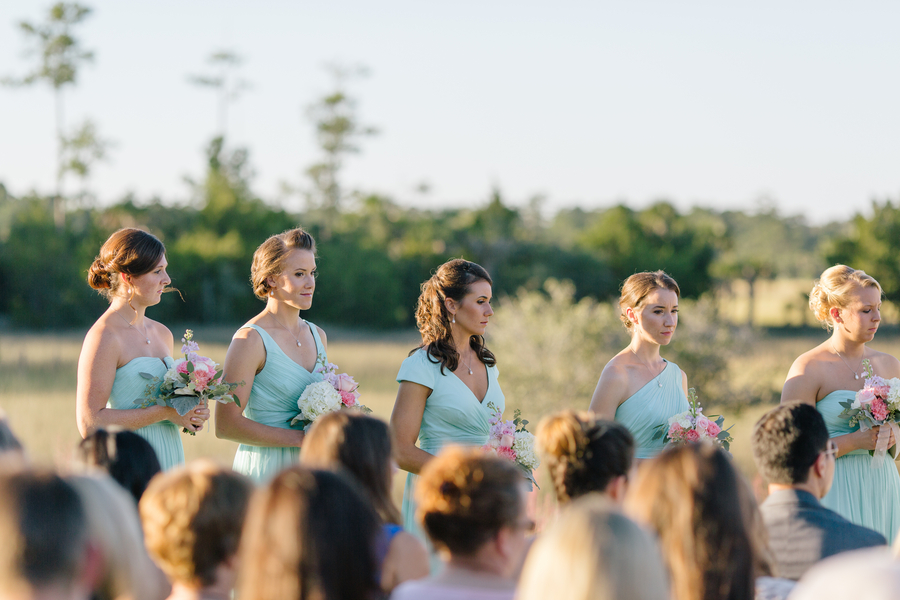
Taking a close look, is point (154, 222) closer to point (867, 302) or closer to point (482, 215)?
point (482, 215)

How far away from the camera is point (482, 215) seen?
1752 inches

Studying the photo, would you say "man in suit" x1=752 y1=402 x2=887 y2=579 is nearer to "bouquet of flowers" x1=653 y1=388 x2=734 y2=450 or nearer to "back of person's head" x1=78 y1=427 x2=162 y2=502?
"bouquet of flowers" x1=653 y1=388 x2=734 y2=450

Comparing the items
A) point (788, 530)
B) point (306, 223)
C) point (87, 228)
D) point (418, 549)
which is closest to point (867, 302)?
point (788, 530)

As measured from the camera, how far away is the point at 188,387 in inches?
183

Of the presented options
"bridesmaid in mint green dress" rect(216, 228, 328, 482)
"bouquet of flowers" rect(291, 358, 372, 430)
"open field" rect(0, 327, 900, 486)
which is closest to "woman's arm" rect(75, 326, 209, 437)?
"bridesmaid in mint green dress" rect(216, 228, 328, 482)

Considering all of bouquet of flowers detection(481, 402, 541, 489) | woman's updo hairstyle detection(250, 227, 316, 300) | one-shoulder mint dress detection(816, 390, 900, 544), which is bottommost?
one-shoulder mint dress detection(816, 390, 900, 544)

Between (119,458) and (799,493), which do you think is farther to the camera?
(799,493)

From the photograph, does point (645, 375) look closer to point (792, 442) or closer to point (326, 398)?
point (792, 442)

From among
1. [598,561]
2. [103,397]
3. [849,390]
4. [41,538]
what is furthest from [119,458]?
[849,390]

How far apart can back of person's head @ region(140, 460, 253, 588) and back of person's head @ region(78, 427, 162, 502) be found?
28.8 inches

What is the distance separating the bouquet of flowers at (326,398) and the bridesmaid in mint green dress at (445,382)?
286 millimetres

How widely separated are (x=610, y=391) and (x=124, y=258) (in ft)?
9.92

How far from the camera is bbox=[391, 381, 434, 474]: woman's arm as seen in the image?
4.88 meters

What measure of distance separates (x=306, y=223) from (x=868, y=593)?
46.7 meters
